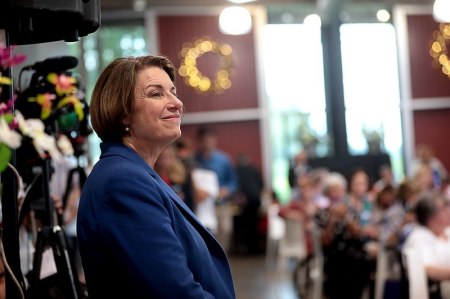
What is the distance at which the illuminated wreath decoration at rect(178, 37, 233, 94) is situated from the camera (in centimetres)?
1285

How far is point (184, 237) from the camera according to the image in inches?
69.5

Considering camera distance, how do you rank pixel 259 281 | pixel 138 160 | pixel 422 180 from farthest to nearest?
pixel 259 281
pixel 422 180
pixel 138 160

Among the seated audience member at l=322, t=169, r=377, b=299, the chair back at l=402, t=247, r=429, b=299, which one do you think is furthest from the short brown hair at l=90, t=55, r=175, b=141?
the seated audience member at l=322, t=169, r=377, b=299

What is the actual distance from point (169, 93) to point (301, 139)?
453 inches

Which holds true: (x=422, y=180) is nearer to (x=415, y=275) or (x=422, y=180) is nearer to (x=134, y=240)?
(x=415, y=275)

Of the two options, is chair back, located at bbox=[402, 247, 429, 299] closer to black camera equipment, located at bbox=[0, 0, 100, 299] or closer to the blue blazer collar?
black camera equipment, located at bbox=[0, 0, 100, 299]

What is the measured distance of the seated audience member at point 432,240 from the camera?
4238 mm

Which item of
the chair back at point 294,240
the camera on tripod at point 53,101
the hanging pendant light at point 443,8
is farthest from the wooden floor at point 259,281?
the camera on tripod at point 53,101

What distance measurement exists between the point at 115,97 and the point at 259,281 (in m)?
6.38

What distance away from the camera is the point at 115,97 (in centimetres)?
183

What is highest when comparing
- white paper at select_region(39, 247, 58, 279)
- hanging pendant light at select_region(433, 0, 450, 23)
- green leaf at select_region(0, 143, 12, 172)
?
hanging pendant light at select_region(433, 0, 450, 23)

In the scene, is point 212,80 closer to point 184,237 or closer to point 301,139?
point 301,139

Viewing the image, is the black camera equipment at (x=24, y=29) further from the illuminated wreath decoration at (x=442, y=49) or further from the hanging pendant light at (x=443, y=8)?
the illuminated wreath decoration at (x=442, y=49)

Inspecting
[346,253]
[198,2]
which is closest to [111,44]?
[198,2]
